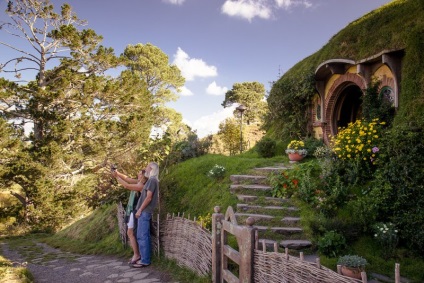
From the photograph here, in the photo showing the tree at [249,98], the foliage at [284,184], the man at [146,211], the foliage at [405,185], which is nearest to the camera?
the foliage at [405,185]

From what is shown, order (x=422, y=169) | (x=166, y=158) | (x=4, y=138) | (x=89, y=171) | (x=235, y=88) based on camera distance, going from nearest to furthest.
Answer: (x=422, y=169) < (x=166, y=158) < (x=4, y=138) < (x=89, y=171) < (x=235, y=88)

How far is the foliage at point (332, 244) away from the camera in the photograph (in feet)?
16.0

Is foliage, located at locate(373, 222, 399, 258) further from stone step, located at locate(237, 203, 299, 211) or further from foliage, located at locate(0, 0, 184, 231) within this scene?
foliage, located at locate(0, 0, 184, 231)

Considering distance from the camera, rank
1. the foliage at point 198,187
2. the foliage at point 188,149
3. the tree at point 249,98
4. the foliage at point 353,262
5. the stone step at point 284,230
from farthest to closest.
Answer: the tree at point 249,98
the foliage at point 188,149
the foliage at point 198,187
the stone step at point 284,230
the foliage at point 353,262

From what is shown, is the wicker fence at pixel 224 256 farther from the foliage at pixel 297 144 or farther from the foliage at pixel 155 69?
the foliage at pixel 155 69

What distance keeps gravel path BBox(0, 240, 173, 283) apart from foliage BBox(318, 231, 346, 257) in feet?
7.99

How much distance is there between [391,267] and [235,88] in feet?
112

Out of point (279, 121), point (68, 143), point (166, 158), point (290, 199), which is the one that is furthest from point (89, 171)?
point (290, 199)

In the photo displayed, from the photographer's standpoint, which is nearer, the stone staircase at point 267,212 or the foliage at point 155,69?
the stone staircase at point 267,212

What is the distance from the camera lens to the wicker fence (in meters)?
2.78

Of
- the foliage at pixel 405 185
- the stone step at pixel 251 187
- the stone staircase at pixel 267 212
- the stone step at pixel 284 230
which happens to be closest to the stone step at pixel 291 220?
the stone staircase at pixel 267 212

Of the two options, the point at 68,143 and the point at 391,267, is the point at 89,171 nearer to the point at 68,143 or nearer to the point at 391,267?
the point at 68,143

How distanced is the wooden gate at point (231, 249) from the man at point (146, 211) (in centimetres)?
155

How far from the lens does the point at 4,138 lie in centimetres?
1242
